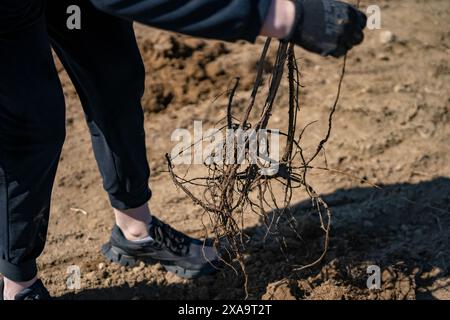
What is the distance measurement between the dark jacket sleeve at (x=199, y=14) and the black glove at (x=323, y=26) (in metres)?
0.09

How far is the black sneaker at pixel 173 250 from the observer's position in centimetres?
255

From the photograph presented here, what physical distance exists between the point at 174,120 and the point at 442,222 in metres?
1.37

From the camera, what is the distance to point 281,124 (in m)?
3.31

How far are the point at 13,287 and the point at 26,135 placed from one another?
1.96ft

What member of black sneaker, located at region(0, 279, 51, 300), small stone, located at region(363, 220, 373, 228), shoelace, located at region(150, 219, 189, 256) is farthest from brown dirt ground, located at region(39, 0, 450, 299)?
black sneaker, located at region(0, 279, 51, 300)

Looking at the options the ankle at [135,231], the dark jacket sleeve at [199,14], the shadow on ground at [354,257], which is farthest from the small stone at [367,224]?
the dark jacket sleeve at [199,14]

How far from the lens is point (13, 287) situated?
2225 mm

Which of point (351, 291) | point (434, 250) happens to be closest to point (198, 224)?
point (351, 291)

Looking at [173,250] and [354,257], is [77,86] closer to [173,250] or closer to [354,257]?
[173,250]

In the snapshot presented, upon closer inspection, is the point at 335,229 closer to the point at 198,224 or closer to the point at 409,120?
the point at 198,224

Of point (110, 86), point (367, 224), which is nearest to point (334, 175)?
point (367, 224)

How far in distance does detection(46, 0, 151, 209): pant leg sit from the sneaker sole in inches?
11.5

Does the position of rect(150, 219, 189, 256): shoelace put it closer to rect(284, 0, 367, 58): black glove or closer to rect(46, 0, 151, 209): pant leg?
rect(46, 0, 151, 209): pant leg

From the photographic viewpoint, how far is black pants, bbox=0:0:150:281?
6.01 feet
